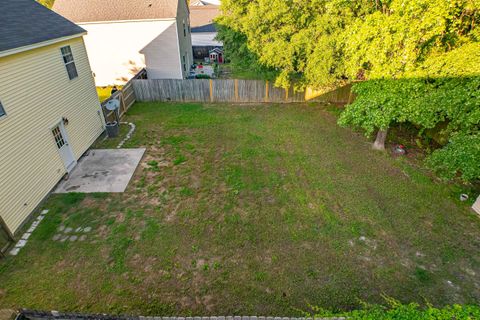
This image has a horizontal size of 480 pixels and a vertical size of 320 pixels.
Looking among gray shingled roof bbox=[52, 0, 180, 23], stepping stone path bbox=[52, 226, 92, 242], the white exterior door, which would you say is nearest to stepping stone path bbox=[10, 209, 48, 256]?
stepping stone path bbox=[52, 226, 92, 242]

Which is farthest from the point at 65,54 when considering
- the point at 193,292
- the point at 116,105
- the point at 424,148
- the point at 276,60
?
the point at 424,148

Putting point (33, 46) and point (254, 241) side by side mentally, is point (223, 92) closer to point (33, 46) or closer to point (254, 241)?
point (33, 46)

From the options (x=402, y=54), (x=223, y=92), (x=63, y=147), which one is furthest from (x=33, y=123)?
(x=402, y=54)

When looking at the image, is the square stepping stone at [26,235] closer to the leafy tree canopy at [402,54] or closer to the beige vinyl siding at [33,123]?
the beige vinyl siding at [33,123]

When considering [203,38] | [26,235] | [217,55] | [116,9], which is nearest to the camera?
[26,235]

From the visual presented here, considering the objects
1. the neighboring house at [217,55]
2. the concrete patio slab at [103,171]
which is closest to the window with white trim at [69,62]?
the concrete patio slab at [103,171]

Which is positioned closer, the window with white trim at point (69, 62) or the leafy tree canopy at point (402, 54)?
the leafy tree canopy at point (402, 54)
